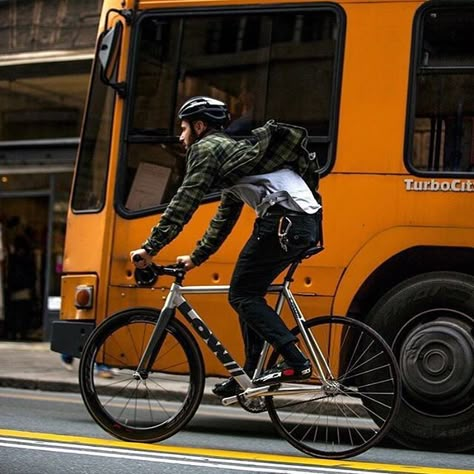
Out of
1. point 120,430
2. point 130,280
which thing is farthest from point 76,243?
point 120,430

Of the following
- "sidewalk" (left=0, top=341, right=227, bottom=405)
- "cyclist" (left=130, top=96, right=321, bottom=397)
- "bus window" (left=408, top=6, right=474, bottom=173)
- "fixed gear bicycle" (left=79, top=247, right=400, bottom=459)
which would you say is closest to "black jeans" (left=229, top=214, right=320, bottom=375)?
"cyclist" (left=130, top=96, right=321, bottom=397)

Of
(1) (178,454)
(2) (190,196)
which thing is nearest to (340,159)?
(2) (190,196)

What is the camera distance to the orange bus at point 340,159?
269 inches

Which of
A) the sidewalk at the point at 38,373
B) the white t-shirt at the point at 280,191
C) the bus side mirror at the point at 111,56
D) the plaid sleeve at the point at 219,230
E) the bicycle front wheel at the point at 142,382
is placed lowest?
the sidewalk at the point at 38,373

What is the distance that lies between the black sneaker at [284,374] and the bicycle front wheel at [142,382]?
0.39m

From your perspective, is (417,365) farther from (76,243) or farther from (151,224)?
(76,243)

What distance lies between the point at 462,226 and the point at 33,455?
2.89 m

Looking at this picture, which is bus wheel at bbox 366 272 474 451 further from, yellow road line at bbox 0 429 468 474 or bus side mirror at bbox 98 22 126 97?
bus side mirror at bbox 98 22 126 97

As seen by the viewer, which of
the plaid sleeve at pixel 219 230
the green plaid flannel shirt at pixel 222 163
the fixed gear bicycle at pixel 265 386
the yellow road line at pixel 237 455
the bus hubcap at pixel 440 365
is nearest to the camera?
the yellow road line at pixel 237 455

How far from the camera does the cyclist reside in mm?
5883

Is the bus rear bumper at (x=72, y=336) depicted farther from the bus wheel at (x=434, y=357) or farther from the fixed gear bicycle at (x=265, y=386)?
the bus wheel at (x=434, y=357)

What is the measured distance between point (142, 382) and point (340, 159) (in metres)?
1.93

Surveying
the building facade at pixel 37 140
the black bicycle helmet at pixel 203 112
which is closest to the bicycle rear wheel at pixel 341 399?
the black bicycle helmet at pixel 203 112

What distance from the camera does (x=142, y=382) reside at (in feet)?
21.2
